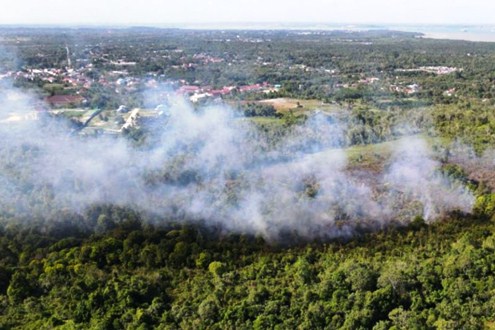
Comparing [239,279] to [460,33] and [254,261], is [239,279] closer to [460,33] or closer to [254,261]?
[254,261]

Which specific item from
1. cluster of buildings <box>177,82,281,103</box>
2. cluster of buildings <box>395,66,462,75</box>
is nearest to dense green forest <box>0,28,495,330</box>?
cluster of buildings <box>177,82,281,103</box>

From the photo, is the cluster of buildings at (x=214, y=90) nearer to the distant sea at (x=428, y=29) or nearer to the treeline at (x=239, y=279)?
the treeline at (x=239, y=279)

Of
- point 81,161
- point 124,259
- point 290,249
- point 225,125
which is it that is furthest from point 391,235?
point 225,125

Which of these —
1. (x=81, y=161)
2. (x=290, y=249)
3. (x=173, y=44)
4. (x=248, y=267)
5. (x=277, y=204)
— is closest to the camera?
(x=248, y=267)

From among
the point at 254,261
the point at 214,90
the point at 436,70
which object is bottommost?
the point at 254,261

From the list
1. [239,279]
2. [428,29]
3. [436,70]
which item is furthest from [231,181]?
[428,29]

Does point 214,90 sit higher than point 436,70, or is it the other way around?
point 436,70

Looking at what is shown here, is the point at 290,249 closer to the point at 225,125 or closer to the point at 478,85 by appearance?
A: the point at 225,125

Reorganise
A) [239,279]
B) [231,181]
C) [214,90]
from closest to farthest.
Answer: [239,279] < [231,181] < [214,90]
